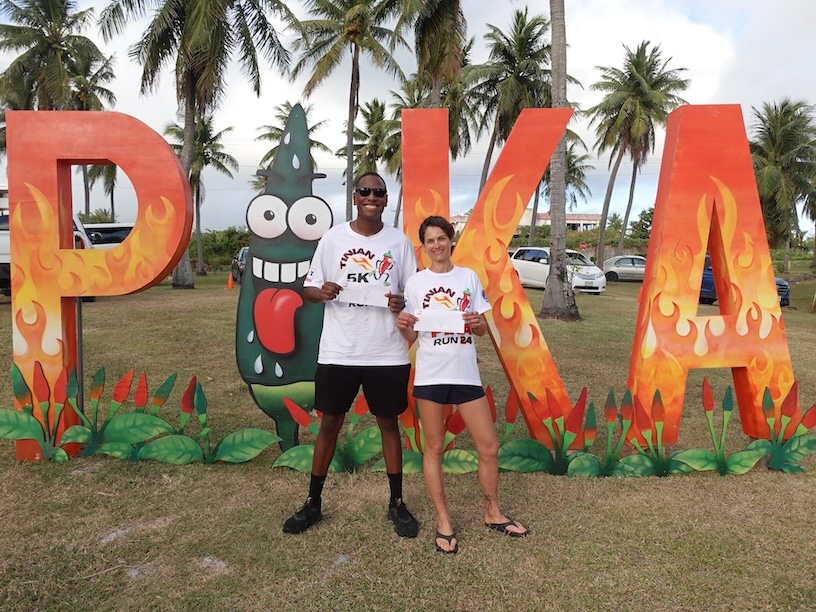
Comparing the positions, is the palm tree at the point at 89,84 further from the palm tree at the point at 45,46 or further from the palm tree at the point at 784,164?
the palm tree at the point at 784,164

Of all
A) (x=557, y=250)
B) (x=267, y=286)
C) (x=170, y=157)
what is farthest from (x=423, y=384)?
(x=557, y=250)

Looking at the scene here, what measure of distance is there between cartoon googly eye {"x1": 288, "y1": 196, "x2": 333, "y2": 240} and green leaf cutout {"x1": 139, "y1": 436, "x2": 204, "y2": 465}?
1481mm

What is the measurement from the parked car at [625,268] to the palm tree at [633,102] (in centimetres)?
139

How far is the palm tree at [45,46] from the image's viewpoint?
17516 mm

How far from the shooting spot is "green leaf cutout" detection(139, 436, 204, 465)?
362 cm

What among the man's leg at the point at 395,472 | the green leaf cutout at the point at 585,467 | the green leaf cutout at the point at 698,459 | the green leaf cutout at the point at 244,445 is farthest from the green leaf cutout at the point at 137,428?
the green leaf cutout at the point at 698,459

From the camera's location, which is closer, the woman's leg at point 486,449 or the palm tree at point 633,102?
the woman's leg at point 486,449

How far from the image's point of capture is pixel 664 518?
9.86 ft

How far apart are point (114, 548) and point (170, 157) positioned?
228 centimetres

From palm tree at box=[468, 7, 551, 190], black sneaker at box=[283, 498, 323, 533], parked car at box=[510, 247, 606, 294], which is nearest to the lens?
black sneaker at box=[283, 498, 323, 533]

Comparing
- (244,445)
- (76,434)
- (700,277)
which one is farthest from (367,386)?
(700,277)

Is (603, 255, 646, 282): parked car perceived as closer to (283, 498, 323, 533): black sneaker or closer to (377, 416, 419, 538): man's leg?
(377, 416, 419, 538): man's leg

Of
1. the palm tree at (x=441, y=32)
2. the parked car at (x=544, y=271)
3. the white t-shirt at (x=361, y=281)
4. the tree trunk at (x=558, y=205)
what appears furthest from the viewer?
the parked car at (x=544, y=271)

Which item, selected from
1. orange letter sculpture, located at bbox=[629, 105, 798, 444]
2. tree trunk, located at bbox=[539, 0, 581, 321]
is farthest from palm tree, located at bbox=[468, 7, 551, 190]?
orange letter sculpture, located at bbox=[629, 105, 798, 444]
